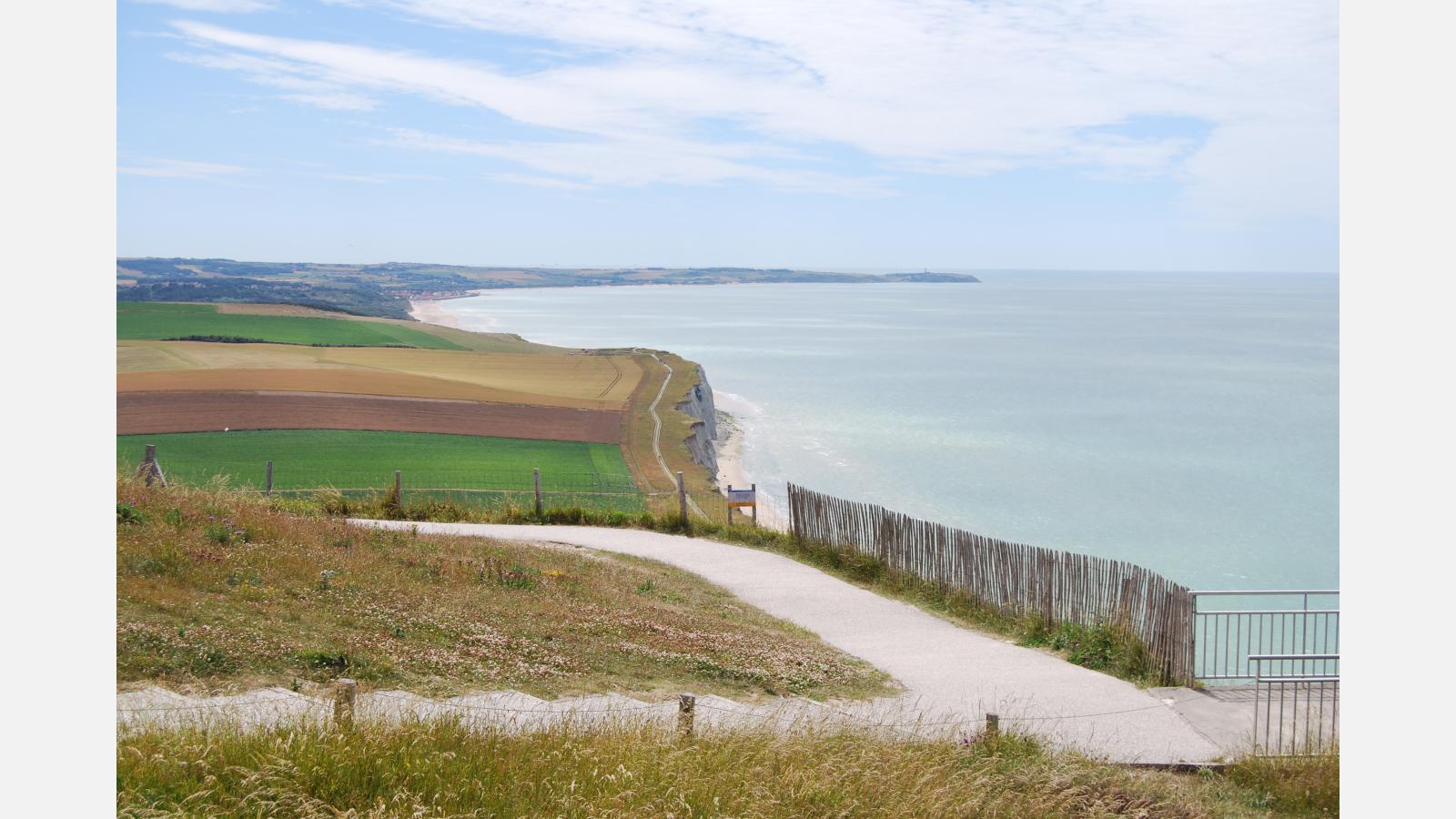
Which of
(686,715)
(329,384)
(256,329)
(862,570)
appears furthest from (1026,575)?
(256,329)

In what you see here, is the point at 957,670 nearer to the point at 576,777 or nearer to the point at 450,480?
the point at 576,777

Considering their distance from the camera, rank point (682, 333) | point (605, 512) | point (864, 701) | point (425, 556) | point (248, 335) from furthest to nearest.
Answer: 1. point (682, 333)
2. point (248, 335)
3. point (605, 512)
4. point (425, 556)
5. point (864, 701)

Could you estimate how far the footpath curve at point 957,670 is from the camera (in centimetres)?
969

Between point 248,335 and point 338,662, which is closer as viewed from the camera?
point 338,662

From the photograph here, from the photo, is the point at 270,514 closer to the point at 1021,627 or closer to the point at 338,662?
the point at 338,662

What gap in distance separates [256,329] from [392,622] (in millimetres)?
85428

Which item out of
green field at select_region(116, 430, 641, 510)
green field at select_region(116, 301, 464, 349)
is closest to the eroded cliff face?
green field at select_region(116, 430, 641, 510)

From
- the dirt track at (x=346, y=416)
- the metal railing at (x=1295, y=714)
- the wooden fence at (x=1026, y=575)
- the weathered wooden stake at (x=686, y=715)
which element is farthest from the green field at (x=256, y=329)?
the weathered wooden stake at (x=686, y=715)

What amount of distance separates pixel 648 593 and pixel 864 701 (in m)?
5.45

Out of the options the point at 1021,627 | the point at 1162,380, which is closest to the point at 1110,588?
the point at 1021,627

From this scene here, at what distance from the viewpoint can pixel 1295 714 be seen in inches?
368

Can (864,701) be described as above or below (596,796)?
below

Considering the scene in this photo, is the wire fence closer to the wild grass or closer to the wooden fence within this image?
the wild grass

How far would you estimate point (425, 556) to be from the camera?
1348cm
